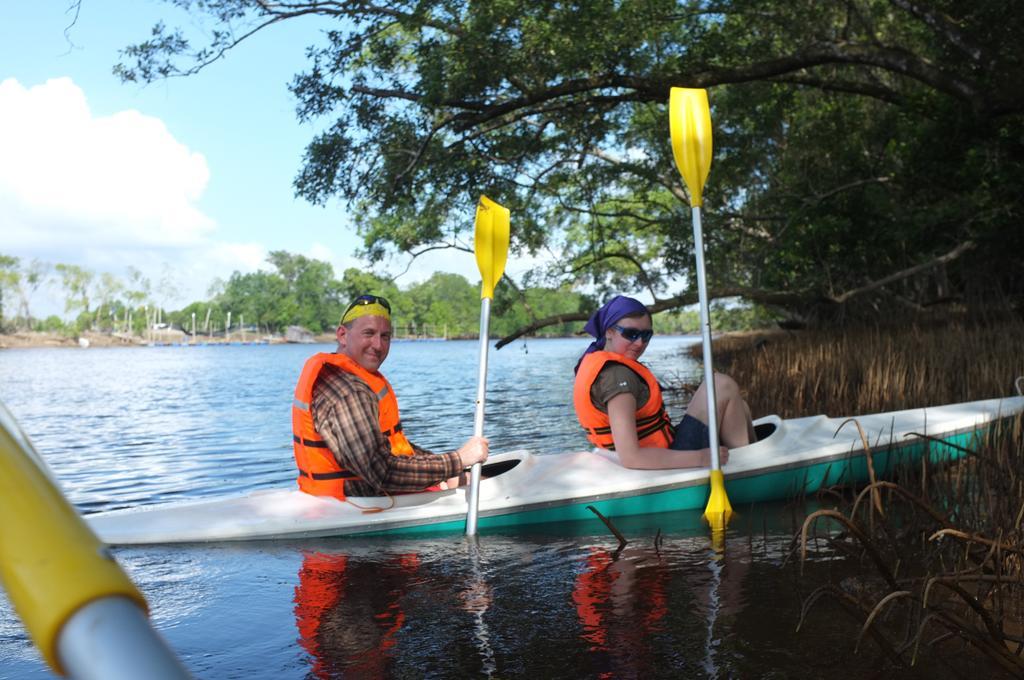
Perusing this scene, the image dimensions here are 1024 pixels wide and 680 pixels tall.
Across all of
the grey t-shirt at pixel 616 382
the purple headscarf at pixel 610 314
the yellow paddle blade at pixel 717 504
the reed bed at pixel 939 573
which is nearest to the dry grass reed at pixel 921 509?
the reed bed at pixel 939 573

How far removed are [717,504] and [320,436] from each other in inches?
→ 91.3

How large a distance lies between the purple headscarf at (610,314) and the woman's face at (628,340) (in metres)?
0.03

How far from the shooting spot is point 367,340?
4.80 meters

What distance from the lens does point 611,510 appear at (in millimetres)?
5535

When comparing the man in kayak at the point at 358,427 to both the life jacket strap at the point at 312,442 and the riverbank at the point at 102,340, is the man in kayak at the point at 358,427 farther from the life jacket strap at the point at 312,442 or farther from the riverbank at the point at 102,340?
the riverbank at the point at 102,340

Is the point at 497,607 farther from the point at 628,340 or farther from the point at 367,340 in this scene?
the point at 628,340

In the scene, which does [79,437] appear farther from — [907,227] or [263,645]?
[907,227]

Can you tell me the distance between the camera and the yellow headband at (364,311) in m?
4.81

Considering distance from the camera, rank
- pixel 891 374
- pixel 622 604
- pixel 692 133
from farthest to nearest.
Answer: pixel 891 374, pixel 692 133, pixel 622 604

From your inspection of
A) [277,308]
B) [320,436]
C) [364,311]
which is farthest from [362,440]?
[277,308]

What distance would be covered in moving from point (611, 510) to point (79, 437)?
29.8ft

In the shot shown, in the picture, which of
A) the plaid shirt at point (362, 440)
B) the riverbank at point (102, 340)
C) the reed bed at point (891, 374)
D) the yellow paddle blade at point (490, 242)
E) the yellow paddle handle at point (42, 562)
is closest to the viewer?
the yellow paddle handle at point (42, 562)

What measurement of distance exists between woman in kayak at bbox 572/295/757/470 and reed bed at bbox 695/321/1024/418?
2.98m

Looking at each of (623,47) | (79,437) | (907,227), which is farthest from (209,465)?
(907,227)
